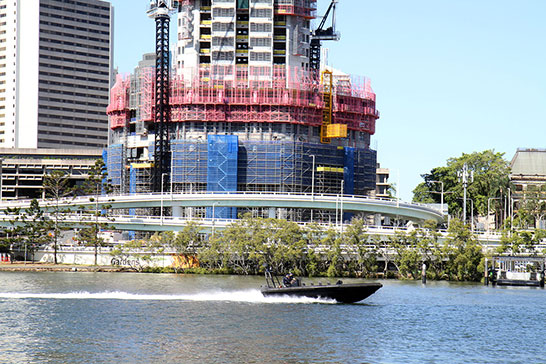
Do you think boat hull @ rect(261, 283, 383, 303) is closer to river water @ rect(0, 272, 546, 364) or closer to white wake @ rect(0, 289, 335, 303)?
river water @ rect(0, 272, 546, 364)

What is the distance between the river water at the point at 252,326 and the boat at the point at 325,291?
946 mm

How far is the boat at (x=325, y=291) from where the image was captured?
8612 cm

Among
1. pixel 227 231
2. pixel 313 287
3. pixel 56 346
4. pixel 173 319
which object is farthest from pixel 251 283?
pixel 56 346

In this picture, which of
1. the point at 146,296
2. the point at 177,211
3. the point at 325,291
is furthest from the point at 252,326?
the point at 177,211

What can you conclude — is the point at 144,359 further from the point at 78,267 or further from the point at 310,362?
the point at 78,267

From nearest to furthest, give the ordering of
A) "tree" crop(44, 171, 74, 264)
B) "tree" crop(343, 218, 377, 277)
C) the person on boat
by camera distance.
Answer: the person on boat < "tree" crop(343, 218, 377, 277) < "tree" crop(44, 171, 74, 264)

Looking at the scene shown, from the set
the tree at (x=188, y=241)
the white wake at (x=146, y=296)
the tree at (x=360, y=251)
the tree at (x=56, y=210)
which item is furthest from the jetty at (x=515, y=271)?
the tree at (x=56, y=210)

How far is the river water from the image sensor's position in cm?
6234

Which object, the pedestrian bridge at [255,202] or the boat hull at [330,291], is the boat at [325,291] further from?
the pedestrian bridge at [255,202]

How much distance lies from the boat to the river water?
0.95 m

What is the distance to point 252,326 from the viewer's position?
74.0 meters

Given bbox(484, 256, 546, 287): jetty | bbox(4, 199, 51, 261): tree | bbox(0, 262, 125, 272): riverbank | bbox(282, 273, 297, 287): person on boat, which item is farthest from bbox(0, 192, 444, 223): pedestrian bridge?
bbox(282, 273, 297, 287): person on boat

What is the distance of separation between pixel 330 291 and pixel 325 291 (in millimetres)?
472

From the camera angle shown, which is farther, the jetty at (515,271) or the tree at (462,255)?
the tree at (462,255)
